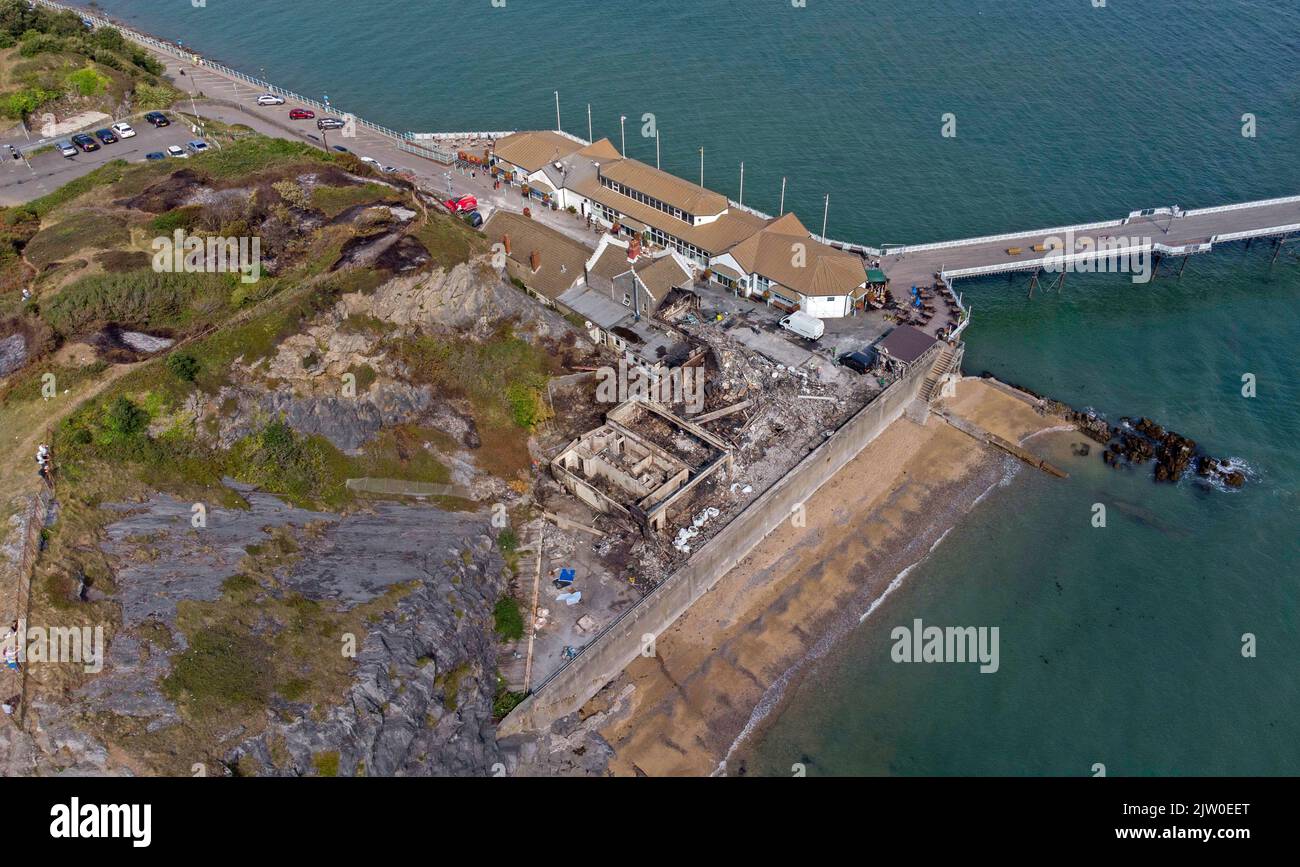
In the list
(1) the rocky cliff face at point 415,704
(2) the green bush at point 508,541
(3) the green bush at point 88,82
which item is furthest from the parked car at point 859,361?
(3) the green bush at point 88,82

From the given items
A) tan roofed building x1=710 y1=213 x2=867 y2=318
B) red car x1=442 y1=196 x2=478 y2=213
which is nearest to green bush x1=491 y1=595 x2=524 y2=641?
tan roofed building x1=710 y1=213 x2=867 y2=318

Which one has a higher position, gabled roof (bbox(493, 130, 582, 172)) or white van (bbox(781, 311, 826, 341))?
gabled roof (bbox(493, 130, 582, 172))

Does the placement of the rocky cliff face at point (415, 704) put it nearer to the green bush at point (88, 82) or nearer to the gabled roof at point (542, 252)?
the gabled roof at point (542, 252)

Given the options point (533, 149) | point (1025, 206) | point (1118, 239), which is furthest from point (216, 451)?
point (1025, 206)

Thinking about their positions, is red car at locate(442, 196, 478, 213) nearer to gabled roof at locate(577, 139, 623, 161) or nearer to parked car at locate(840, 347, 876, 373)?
gabled roof at locate(577, 139, 623, 161)

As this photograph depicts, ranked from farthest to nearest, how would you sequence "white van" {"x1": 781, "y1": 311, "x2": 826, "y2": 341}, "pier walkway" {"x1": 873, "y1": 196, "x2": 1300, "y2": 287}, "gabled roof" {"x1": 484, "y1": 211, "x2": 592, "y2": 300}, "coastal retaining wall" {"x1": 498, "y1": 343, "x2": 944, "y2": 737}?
1. "pier walkway" {"x1": 873, "y1": 196, "x2": 1300, "y2": 287}
2. "gabled roof" {"x1": 484, "y1": 211, "x2": 592, "y2": 300}
3. "white van" {"x1": 781, "y1": 311, "x2": 826, "y2": 341}
4. "coastal retaining wall" {"x1": 498, "y1": 343, "x2": 944, "y2": 737}

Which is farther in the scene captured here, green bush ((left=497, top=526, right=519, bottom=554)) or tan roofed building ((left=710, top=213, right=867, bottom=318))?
tan roofed building ((left=710, top=213, right=867, bottom=318))
